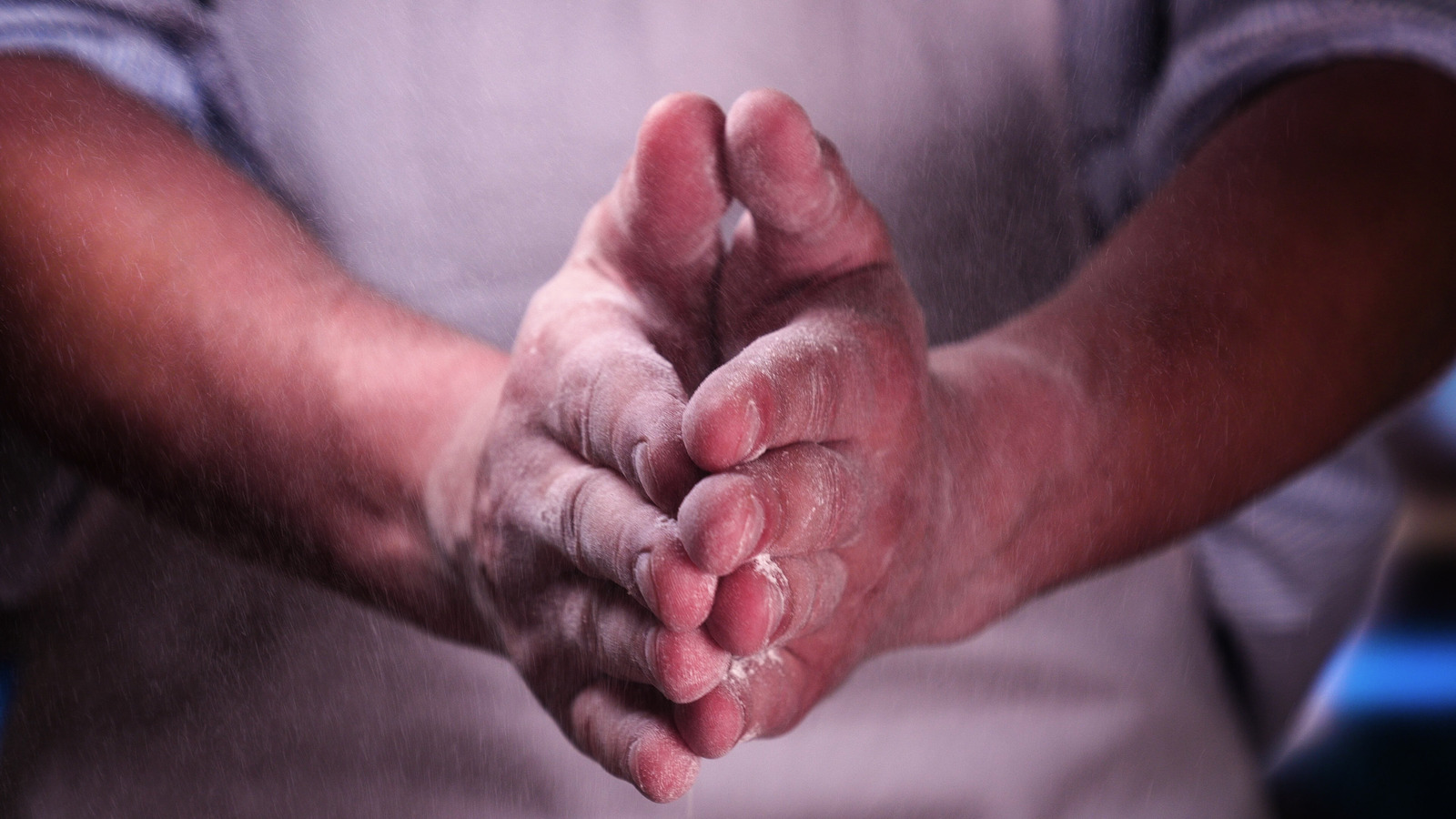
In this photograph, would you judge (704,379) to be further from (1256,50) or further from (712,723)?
(1256,50)

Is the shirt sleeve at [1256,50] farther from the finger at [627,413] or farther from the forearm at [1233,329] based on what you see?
the finger at [627,413]

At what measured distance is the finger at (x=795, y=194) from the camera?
8.6 inches

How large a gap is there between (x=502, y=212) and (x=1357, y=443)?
355 mm

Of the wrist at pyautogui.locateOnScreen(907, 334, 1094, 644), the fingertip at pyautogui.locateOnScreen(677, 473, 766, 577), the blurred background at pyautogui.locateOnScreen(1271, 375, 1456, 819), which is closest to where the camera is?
the fingertip at pyautogui.locateOnScreen(677, 473, 766, 577)

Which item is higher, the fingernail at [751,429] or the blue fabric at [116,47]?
the blue fabric at [116,47]

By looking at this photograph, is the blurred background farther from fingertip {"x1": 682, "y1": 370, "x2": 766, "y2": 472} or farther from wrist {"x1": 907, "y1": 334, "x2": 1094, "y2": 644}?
fingertip {"x1": 682, "y1": 370, "x2": 766, "y2": 472}

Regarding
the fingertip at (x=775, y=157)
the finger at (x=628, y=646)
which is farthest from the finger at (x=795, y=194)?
the finger at (x=628, y=646)

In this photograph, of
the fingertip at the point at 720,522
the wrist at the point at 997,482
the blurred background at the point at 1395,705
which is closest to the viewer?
the fingertip at the point at 720,522

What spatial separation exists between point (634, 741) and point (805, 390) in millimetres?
94

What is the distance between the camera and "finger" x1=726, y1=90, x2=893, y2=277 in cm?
22

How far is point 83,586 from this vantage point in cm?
35

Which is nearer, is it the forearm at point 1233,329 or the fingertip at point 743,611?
the fingertip at point 743,611

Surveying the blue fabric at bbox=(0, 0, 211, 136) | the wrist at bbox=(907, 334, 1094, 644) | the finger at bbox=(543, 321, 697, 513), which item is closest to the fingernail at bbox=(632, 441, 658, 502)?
the finger at bbox=(543, 321, 697, 513)

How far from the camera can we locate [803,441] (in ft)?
0.69
